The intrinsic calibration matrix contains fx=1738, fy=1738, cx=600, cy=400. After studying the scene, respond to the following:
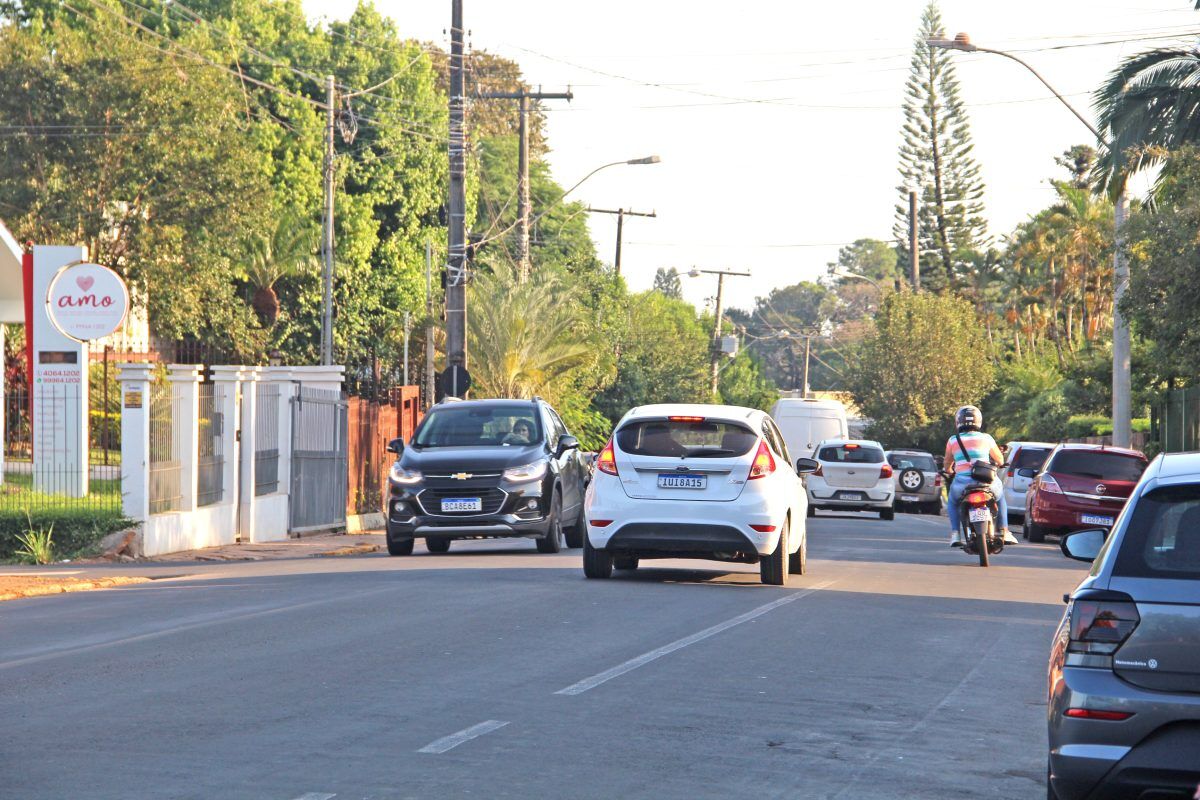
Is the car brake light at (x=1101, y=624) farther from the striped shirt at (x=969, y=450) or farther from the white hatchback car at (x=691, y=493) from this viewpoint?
the striped shirt at (x=969, y=450)

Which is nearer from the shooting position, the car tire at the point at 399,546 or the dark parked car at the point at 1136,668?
the dark parked car at the point at 1136,668

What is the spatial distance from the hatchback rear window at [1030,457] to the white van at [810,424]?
7594mm

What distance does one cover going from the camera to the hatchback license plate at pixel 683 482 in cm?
1602

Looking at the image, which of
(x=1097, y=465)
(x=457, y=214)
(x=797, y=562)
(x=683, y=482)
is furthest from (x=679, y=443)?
(x=457, y=214)

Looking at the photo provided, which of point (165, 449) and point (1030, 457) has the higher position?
point (165, 449)

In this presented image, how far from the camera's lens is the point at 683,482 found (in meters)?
16.0

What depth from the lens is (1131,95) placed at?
30.8 meters

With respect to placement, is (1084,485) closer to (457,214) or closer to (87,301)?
(457,214)

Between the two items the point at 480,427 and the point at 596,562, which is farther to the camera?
the point at 480,427

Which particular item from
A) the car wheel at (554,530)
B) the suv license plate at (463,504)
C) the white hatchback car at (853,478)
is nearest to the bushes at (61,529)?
the suv license plate at (463,504)

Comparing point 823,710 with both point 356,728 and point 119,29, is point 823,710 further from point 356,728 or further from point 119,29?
point 119,29

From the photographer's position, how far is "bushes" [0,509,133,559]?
20.5m

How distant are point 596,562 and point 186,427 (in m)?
7.96

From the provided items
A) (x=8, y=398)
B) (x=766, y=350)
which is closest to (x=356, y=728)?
(x=8, y=398)
